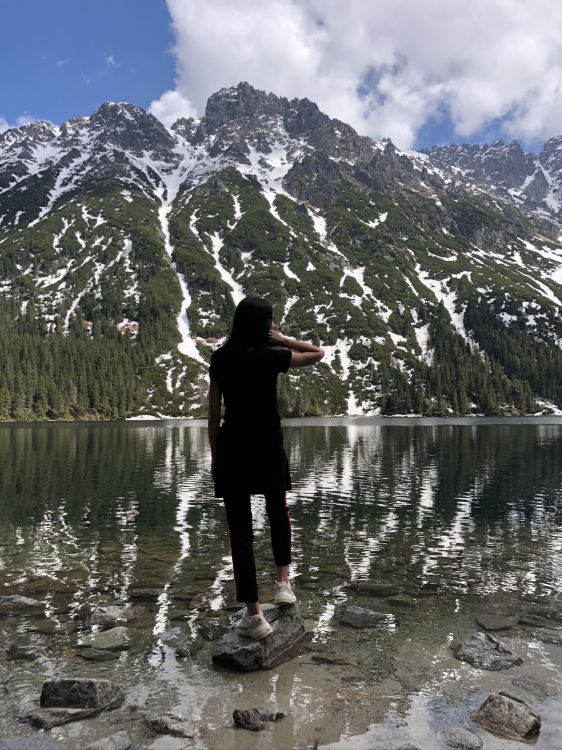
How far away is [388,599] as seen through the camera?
1297cm

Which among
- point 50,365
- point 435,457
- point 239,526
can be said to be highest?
point 50,365

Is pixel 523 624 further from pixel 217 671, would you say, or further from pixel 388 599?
pixel 217 671

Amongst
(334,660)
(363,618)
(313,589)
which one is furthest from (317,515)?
(334,660)

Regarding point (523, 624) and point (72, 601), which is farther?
point (72, 601)

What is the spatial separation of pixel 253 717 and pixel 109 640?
4561mm

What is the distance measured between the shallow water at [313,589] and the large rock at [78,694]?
276 millimetres

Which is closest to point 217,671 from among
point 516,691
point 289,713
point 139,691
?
point 139,691

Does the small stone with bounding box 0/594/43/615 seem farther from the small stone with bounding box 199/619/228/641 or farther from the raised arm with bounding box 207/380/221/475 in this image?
the raised arm with bounding box 207/380/221/475

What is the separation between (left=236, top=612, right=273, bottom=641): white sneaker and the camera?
850 cm

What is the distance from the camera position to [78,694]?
6961mm

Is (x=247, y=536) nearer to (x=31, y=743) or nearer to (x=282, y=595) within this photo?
(x=282, y=595)

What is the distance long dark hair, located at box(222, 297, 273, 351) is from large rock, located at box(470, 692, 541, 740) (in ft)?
19.1

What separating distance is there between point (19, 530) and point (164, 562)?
9592 millimetres

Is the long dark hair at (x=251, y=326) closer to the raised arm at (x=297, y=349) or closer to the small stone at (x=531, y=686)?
the raised arm at (x=297, y=349)
